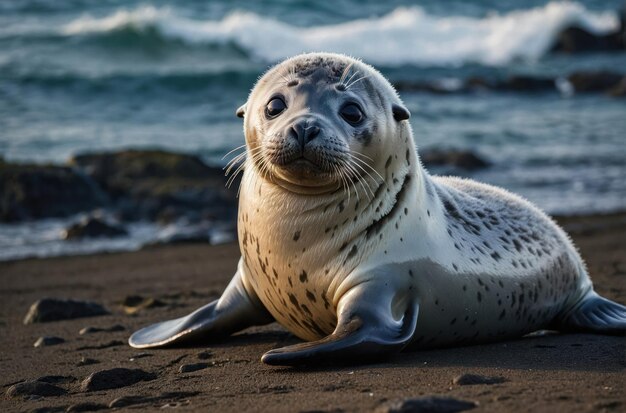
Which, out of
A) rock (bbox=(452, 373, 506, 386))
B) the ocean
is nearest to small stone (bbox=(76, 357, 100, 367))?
rock (bbox=(452, 373, 506, 386))

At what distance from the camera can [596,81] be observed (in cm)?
2252

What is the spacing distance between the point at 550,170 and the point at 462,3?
2168 cm

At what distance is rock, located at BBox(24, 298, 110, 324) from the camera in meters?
6.00

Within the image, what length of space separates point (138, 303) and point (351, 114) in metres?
2.52

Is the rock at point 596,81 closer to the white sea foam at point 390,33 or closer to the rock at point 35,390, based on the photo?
the white sea foam at point 390,33

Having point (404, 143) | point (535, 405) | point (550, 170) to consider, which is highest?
point (404, 143)

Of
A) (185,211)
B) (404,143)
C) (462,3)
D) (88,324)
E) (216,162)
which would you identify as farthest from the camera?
(462,3)

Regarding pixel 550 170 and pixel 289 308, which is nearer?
pixel 289 308

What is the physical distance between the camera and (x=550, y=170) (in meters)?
13.6

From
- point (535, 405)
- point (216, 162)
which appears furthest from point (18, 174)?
point (535, 405)

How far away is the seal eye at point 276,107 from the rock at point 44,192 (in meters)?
6.81

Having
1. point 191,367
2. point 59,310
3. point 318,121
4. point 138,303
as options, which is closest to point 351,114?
point 318,121

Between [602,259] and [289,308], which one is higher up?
[289,308]

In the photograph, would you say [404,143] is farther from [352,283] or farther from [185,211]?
[185,211]
